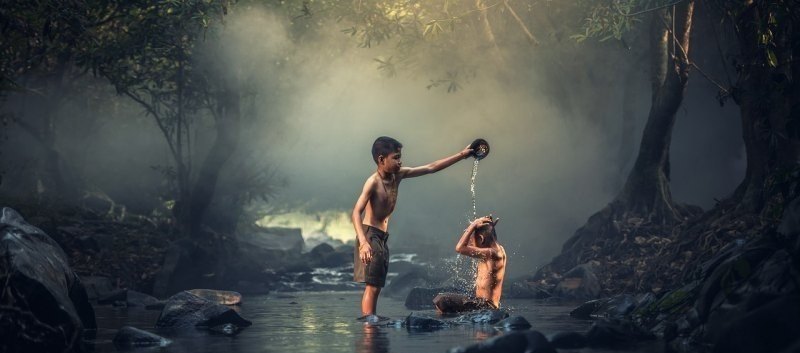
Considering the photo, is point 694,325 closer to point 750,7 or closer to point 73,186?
point 750,7

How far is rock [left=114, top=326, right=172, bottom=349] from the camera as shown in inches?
327

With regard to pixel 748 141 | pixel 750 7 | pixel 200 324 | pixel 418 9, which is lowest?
pixel 200 324

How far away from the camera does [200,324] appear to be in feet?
33.6

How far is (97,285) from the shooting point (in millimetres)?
18750

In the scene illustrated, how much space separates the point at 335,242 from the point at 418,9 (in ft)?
112

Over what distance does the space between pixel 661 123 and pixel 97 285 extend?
35.2 feet

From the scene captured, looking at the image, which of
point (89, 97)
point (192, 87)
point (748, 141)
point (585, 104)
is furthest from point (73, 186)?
point (748, 141)

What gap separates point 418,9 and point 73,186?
42.1ft

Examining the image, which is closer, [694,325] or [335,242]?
[694,325]

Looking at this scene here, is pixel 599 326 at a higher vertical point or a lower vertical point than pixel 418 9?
lower

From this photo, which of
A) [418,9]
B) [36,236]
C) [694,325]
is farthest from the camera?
[418,9]

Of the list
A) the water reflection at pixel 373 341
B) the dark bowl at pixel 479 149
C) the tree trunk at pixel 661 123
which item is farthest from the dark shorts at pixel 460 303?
the tree trunk at pixel 661 123

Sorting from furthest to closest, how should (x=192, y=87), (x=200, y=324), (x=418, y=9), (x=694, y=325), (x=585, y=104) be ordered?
(x=585, y=104) < (x=192, y=87) < (x=418, y=9) < (x=200, y=324) < (x=694, y=325)

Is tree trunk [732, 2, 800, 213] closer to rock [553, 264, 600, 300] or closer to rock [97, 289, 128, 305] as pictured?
rock [553, 264, 600, 300]
